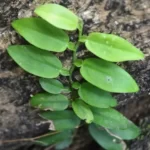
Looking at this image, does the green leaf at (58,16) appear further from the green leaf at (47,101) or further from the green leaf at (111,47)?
the green leaf at (47,101)

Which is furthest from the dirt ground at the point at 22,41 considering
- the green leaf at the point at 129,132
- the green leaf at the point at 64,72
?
the green leaf at the point at 129,132

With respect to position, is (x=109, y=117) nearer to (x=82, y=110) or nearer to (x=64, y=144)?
(x=82, y=110)

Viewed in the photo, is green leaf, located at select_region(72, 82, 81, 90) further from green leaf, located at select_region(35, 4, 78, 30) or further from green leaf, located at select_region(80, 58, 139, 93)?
green leaf, located at select_region(35, 4, 78, 30)

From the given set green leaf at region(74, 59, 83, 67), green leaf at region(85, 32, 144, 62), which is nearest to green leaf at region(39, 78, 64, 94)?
green leaf at region(74, 59, 83, 67)

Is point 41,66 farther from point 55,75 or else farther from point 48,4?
point 48,4

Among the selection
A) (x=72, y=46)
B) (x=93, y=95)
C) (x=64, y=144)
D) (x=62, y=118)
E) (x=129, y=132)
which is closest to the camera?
(x=72, y=46)

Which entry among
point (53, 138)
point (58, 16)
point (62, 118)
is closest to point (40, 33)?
point (58, 16)
